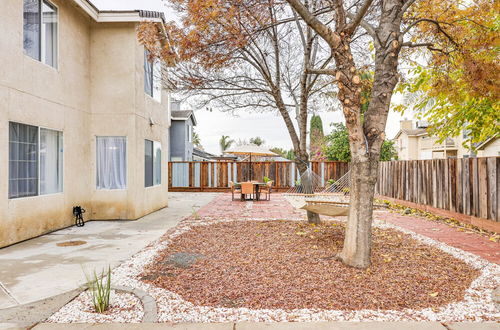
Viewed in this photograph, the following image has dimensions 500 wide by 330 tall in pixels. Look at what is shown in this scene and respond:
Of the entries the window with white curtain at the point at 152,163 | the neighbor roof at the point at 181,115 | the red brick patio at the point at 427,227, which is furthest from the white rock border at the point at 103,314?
the neighbor roof at the point at 181,115

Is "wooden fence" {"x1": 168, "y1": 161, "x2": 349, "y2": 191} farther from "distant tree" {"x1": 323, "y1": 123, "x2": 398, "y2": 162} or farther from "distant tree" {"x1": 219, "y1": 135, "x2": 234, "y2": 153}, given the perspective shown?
"distant tree" {"x1": 219, "y1": 135, "x2": 234, "y2": 153}

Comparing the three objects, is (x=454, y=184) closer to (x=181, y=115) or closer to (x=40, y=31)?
(x=40, y=31)

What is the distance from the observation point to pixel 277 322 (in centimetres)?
296

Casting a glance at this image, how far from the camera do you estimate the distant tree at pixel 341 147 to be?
1925 centimetres

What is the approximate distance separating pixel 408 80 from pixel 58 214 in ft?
29.2

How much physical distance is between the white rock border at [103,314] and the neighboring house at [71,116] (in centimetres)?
345

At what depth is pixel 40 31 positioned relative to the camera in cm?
692

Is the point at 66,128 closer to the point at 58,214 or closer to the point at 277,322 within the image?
the point at 58,214

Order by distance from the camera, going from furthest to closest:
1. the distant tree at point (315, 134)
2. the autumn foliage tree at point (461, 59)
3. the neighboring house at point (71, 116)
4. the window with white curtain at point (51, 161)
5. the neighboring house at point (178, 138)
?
the distant tree at point (315, 134)
the neighboring house at point (178, 138)
the window with white curtain at point (51, 161)
the neighboring house at point (71, 116)
the autumn foliage tree at point (461, 59)

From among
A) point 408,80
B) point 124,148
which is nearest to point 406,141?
point 408,80

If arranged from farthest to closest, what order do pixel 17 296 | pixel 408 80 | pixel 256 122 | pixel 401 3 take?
pixel 256 122 → pixel 408 80 → pixel 401 3 → pixel 17 296

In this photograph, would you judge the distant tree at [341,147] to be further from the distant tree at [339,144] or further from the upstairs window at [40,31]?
the upstairs window at [40,31]

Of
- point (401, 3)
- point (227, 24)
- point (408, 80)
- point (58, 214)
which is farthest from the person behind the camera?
point (408, 80)

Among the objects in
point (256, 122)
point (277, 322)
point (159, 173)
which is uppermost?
point (256, 122)
